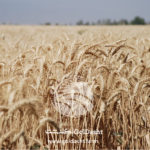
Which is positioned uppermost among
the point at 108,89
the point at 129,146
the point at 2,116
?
the point at 108,89

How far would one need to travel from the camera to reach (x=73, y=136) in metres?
1.58

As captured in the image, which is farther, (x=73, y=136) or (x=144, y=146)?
(x=144, y=146)

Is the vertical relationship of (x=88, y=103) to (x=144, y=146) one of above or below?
above

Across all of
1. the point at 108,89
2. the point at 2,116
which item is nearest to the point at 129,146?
the point at 108,89

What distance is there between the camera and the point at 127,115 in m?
1.91

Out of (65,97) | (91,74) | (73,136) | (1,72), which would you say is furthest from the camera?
(91,74)

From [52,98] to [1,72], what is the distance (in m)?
0.47

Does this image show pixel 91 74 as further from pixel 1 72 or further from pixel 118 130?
pixel 1 72

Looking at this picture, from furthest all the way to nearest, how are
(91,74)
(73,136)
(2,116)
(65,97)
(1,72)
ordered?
(91,74) < (1,72) < (65,97) < (73,136) < (2,116)

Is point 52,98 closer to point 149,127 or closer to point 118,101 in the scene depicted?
point 118,101

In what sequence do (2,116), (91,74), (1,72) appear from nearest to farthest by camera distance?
(2,116) → (1,72) → (91,74)

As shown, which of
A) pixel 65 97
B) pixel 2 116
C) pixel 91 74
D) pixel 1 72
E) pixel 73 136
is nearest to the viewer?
pixel 2 116

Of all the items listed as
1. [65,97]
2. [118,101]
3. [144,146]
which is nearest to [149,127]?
[144,146]

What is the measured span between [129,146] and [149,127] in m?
0.23
